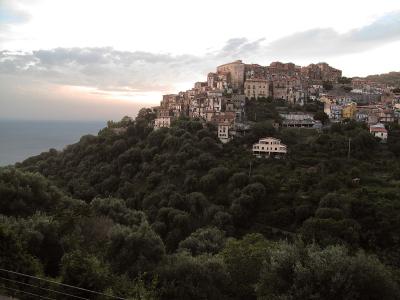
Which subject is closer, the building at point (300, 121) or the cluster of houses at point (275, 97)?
the cluster of houses at point (275, 97)

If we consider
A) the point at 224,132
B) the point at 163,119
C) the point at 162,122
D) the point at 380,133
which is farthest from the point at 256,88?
the point at 380,133

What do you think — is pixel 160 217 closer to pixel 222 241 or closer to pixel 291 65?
A: pixel 222 241

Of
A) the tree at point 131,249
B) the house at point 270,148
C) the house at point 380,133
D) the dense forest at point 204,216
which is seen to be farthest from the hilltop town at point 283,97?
the tree at point 131,249

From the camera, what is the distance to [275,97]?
52969 millimetres

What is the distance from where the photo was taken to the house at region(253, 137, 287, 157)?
35.9 meters

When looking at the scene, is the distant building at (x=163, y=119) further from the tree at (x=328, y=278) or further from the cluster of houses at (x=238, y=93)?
the tree at (x=328, y=278)

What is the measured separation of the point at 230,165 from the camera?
34.3m

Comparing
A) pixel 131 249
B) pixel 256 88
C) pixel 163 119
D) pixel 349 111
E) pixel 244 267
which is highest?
pixel 256 88

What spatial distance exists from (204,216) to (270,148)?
34.8 ft

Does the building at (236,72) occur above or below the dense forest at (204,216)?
above

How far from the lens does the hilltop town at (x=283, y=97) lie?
4331 centimetres

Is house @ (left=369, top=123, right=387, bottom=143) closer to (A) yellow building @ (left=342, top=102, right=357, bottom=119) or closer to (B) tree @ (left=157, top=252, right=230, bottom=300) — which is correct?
(A) yellow building @ (left=342, top=102, right=357, bottom=119)

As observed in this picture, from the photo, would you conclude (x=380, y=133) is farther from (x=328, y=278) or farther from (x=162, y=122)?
(x=328, y=278)

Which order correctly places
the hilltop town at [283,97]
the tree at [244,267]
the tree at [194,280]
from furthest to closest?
1. the hilltop town at [283,97]
2. the tree at [244,267]
3. the tree at [194,280]
